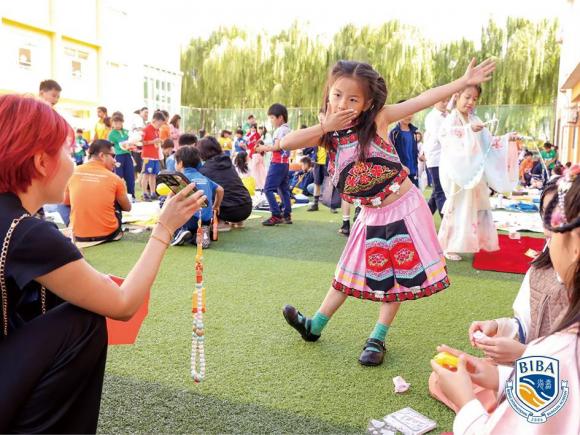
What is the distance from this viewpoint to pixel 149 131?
1008cm

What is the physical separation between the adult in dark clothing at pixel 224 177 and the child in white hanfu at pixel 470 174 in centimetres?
→ 243

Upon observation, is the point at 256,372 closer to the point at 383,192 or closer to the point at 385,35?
the point at 383,192

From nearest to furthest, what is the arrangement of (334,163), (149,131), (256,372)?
(256,372) → (334,163) → (149,131)

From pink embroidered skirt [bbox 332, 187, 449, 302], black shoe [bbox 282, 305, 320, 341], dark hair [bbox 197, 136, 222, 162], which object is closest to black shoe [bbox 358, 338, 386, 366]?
pink embroidered skirt [bbox 332, 187, 449, 302]

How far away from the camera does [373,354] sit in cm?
264

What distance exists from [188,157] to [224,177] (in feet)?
2.76

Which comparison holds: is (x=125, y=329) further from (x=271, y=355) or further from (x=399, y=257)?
(x=399, y=257)

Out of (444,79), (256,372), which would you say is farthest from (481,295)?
(444,79)

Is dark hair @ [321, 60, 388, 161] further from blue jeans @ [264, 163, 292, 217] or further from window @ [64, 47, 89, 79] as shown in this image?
window @ [64, 47, 89, 79]

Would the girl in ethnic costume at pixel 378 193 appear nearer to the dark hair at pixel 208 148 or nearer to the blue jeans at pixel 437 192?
the blue jeans at pixel 437 192

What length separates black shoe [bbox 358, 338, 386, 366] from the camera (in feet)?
8.61

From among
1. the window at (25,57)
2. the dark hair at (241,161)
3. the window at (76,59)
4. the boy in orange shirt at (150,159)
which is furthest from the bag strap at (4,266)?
the window at (76,59)

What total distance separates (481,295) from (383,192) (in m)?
1.66

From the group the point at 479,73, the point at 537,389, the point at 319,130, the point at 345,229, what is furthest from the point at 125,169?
the point at 537,389
